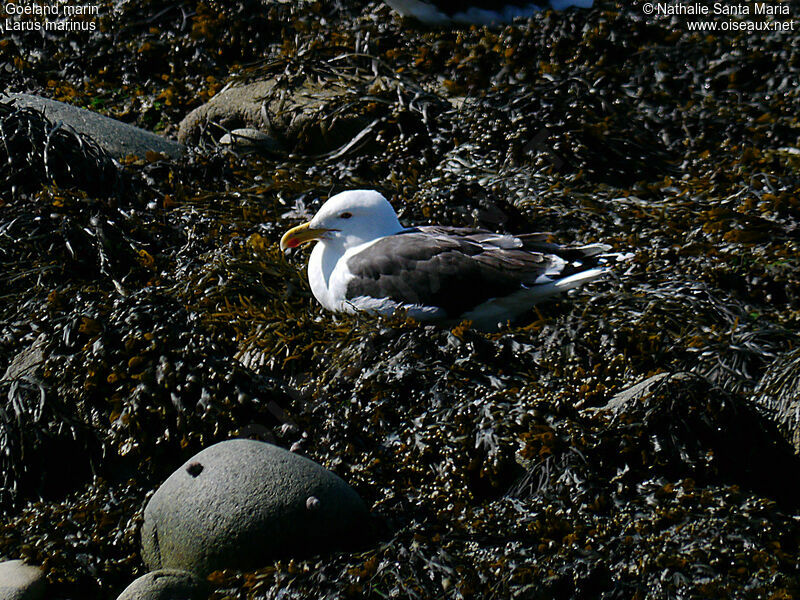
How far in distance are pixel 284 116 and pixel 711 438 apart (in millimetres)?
4820

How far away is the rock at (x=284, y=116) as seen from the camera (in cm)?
719

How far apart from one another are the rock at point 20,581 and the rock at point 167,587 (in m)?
0.39

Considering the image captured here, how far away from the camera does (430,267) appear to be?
4.70 m

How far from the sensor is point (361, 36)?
26.9ft

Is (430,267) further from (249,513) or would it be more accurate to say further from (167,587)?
(167,587)

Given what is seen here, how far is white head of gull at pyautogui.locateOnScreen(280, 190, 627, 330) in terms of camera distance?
4.69 meters

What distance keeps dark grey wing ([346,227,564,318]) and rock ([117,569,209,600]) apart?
1773mm

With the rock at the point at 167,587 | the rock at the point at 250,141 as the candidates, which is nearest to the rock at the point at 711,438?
the rock at the point at 167,587

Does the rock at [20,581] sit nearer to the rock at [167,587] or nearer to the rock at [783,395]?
the rock at [167,587]

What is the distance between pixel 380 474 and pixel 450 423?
1.28 feet

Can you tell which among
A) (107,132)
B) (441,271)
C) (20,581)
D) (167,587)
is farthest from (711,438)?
(107,132)

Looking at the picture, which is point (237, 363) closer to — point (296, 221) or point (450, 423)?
point (450, 423)

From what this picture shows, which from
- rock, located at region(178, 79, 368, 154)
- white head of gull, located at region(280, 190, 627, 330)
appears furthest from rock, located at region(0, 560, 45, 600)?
rock, located at region(178, 79, 368, 154)

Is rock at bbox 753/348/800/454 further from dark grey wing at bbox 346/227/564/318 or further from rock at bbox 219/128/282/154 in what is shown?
rock at bbox 219/128/282/154
